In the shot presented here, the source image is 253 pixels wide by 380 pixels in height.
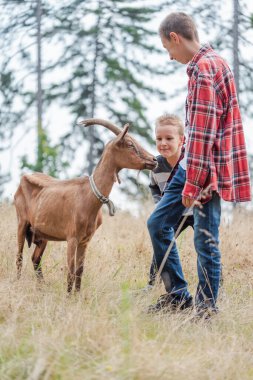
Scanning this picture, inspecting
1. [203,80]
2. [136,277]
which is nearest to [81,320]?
[203,80]

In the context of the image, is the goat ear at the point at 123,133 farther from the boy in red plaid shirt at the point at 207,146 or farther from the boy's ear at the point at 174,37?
the boy's ear at the point at 174,37

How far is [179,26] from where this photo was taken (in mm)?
4652

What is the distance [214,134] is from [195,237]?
2.64 ft

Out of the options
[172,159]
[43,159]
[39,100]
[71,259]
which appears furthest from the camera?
[39,100]

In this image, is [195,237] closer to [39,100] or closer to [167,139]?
[167,139]

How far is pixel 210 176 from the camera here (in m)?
4.53

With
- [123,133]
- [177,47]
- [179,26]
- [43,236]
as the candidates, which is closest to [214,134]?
[177,47]

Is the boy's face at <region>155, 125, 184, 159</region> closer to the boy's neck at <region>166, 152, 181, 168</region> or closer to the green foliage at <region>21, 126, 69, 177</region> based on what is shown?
the boy's neck at <region>166, 152, 181, 168</region>

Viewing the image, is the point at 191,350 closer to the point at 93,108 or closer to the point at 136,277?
the point at 136,277

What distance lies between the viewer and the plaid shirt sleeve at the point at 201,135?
176 inches

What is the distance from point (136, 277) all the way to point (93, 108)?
11.8m

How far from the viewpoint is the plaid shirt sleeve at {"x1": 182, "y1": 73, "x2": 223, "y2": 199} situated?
4465 mm

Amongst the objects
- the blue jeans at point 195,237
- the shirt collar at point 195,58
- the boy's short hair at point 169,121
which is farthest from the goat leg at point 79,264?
the shirt collar at point 195,58

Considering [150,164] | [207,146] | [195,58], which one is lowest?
[150,164]
